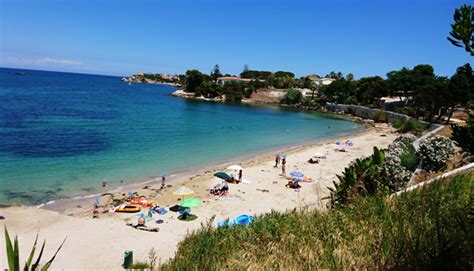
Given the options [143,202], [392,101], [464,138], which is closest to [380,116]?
[392,101]

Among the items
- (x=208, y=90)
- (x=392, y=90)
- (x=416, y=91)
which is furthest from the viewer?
(x=208, y=90)

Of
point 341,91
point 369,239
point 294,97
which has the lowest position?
point 369,239

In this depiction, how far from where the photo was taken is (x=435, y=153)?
49.0 ft

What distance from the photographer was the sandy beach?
486 inches

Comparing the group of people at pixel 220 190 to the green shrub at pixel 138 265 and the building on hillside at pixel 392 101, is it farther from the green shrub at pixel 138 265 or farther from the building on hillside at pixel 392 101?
the building on hillside at pixel 392 101

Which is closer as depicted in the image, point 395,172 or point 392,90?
point 395,172

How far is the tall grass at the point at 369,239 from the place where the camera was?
144 inches

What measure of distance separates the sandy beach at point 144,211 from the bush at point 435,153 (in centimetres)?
491

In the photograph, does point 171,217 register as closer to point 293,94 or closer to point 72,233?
point 72,233

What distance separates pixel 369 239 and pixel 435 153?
12876 millimetres

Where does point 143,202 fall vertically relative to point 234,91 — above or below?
below

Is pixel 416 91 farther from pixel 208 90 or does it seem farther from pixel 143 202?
pixel 208 90

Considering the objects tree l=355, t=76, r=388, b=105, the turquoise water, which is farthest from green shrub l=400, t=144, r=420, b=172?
tree l=355, t=76, r=388, b=105

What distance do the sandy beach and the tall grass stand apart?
61.9 inches
